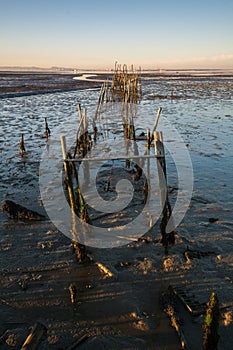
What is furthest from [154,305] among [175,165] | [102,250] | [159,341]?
[175,165]

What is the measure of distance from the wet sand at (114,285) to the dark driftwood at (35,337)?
70 mm

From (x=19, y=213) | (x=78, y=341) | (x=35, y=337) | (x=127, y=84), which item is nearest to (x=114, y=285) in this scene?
(x=78, y=341)

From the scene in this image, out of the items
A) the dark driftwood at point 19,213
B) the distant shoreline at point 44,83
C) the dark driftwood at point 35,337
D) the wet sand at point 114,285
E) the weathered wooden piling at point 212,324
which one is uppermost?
the distant shoreline at point 44,83

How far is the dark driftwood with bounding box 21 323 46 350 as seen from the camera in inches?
135

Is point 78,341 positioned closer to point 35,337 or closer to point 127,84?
point 35,337

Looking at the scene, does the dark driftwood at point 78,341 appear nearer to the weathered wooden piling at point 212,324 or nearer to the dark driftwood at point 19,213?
the weathered wooden piling at point 212,324

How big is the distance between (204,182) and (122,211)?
305 cm

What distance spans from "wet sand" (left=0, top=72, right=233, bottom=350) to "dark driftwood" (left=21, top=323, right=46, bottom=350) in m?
0.07

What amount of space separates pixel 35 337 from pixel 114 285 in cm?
143

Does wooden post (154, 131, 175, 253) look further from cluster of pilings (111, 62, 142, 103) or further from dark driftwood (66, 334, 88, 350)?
cluster of pilings (111, 62, 142, 103)

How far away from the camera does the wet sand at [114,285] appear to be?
3.67 meters

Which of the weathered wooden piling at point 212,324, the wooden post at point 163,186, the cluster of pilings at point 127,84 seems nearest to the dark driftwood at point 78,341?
the weathered wooden piling at point 212,324

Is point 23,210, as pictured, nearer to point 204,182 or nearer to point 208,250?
point 208,250

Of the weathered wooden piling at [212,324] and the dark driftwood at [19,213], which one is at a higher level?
the weathered wooden piling at [212,324]
